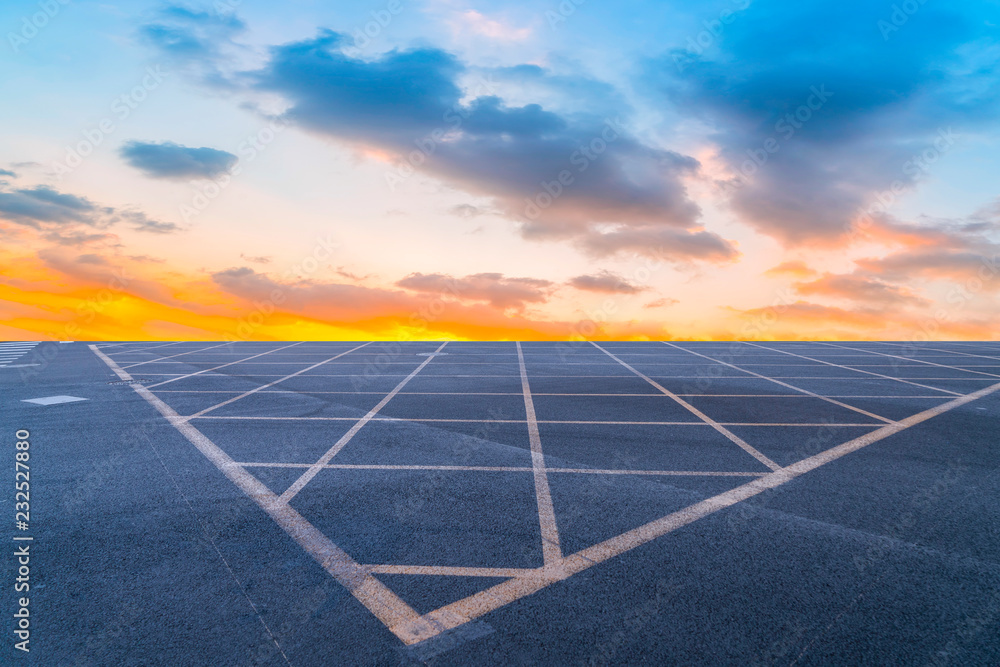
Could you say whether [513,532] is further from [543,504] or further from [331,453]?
[331,453]

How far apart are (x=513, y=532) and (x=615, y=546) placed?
3.24 feet

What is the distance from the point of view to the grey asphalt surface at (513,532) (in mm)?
3557

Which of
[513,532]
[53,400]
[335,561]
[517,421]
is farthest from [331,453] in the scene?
[53,400]

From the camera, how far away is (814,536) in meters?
5.06

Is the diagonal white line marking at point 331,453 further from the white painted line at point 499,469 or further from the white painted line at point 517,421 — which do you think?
the white painted line at point 517,421

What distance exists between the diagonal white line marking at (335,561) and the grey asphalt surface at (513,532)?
0.30ft

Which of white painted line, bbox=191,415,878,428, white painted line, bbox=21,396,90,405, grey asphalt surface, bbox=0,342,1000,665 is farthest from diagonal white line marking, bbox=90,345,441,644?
white painted line, bbox=21,396,90,405

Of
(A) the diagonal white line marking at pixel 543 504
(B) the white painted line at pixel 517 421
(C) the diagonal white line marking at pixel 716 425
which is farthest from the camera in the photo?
(B) the white painted line at pixel 517 421

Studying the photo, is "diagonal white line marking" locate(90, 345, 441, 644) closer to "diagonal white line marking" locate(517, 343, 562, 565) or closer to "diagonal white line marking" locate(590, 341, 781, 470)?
"diagonal white line marking" locate(517, 343, 562, 565)

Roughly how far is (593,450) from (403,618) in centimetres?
469

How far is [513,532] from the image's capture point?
5.12 metres

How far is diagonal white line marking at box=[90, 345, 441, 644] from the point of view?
12.2ft

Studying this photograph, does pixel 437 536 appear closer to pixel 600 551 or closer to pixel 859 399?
pixel 600 551

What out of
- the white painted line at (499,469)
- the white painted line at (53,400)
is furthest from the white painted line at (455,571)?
the white painted line at (53,400)
